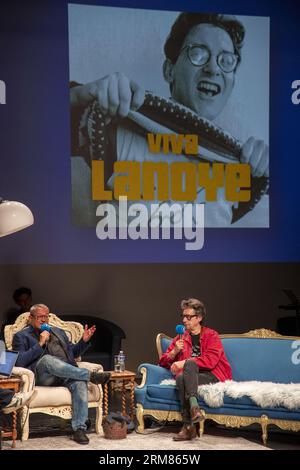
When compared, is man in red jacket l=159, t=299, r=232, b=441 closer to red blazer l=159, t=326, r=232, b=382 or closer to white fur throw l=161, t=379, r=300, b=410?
red blazer l=159, t=326, r=232, b=382

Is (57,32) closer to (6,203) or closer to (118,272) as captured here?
(118,272)

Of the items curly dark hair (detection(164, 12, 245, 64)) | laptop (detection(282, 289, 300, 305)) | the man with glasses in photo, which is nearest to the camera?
the man with glasses in photo

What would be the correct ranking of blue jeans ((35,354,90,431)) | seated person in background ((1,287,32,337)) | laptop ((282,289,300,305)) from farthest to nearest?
laptop ((282,289,300,305)) → seated person in background ((1,287,32,337)) → blue jeans ((35,354,90,431))

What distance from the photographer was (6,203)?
434 centimetres

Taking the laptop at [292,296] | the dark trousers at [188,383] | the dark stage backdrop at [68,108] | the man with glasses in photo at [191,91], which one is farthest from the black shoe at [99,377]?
the laptop at [292,296]

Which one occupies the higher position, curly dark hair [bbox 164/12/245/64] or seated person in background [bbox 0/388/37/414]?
curly dark hair [bbox 164/12/245/64]

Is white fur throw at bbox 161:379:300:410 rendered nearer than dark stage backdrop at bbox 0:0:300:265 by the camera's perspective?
Yes

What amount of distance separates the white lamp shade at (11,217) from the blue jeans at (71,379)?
1934 mm

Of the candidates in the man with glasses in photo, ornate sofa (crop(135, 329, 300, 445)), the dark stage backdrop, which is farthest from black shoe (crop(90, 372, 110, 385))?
the man with glasses in photo

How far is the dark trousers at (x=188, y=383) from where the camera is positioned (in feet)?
18.9

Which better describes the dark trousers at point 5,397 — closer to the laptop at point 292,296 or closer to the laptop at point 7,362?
the laptop at point 7,362

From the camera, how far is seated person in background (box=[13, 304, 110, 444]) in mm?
5867

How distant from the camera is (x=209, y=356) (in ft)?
19.9

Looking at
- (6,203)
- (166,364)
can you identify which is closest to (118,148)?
(166,364)
